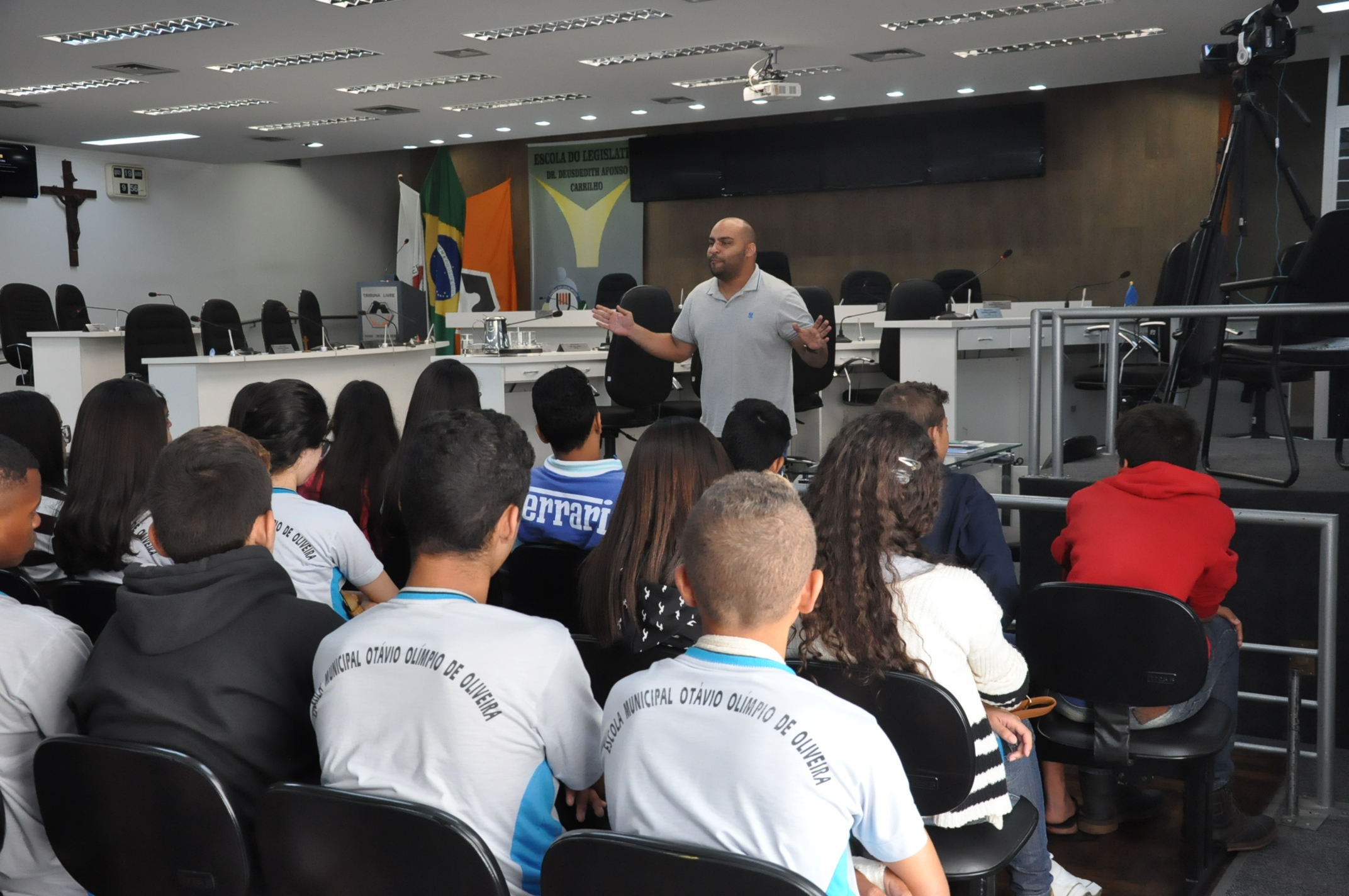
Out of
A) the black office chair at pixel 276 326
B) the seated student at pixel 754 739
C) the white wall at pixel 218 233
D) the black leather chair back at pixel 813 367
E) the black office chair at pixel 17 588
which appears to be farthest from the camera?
the white wall at pixel 218 233

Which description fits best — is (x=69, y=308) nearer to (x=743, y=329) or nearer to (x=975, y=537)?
(x=743, y=329)

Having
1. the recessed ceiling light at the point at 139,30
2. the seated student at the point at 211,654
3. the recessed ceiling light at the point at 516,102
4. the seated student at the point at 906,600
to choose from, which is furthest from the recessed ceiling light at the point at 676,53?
the seated student at the point at 211,654

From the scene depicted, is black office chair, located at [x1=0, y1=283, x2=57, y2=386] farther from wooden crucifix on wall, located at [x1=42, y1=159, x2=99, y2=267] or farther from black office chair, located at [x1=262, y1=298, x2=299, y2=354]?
wooden crucifix on wall, located at [x1=42, y1=159, x2=99, y2=267]

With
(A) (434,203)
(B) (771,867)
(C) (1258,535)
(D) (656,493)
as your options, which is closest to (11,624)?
(D) (656,493)

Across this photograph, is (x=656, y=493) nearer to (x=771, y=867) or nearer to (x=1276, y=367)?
(x=771, y=867)

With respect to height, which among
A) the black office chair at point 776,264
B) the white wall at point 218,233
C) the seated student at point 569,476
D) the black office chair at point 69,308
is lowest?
the seated student at point 569,476

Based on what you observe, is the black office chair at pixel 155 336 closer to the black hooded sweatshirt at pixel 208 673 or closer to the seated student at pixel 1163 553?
the black hooded sweatshirt at pixel 208 673

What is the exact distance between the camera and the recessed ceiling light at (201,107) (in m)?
8.98

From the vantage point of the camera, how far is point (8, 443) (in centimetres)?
198

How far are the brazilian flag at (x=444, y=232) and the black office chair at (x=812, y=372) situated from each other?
26.3ft

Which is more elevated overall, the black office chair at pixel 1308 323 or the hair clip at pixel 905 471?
the black office chair at pixel 1308 323

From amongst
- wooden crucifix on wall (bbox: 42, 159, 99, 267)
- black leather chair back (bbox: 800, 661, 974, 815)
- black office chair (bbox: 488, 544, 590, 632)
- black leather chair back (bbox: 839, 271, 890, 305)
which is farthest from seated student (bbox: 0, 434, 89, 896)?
wooden crucifix on wall (bbox: 42, 159, 99, 267)

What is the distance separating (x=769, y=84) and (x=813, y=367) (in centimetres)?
Result: 275

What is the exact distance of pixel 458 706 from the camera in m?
1.30
